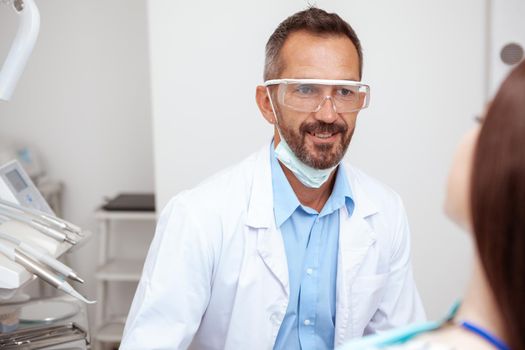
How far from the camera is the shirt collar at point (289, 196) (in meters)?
1.42

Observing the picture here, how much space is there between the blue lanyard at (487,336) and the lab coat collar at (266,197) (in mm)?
736

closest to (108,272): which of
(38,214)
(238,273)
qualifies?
(38,214)

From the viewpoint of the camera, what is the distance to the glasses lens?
1395mm

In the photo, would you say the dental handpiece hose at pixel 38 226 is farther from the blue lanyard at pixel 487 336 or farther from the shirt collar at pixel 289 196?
the blue lanyard at pixel 487 336

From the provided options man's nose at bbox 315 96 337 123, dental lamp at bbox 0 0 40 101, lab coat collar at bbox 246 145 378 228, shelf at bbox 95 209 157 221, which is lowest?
shelf at bbox 95 209 157 221

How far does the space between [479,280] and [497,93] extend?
0.71ft

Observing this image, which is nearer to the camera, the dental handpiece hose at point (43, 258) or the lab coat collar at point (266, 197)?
the dental handpiece hose at point (43, 258)

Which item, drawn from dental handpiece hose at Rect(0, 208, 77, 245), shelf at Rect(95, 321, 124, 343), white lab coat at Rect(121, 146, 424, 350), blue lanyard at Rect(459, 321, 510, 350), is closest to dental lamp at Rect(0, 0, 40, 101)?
dental handpiece hose at Rect(0, 208, 77, 245)

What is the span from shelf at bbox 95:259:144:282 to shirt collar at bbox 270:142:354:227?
996 mm

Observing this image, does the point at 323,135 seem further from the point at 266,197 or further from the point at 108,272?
the point at 108,272

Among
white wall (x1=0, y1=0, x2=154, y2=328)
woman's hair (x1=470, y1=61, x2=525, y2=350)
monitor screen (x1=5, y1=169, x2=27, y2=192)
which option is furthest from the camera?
white wall (x1=0, y1=0, x2=154, y2=328)

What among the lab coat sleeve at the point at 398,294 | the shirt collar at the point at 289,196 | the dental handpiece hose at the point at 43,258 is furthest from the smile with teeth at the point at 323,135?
the dental handpiece hose at the point at 43,258

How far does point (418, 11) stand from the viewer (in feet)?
6.55

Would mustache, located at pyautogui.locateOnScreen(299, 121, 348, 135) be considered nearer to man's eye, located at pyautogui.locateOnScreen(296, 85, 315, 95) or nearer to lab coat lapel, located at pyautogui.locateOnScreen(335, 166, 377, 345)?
man's eye, located at pyautogui.locateOnScreen(296, 85, 315, 95)
